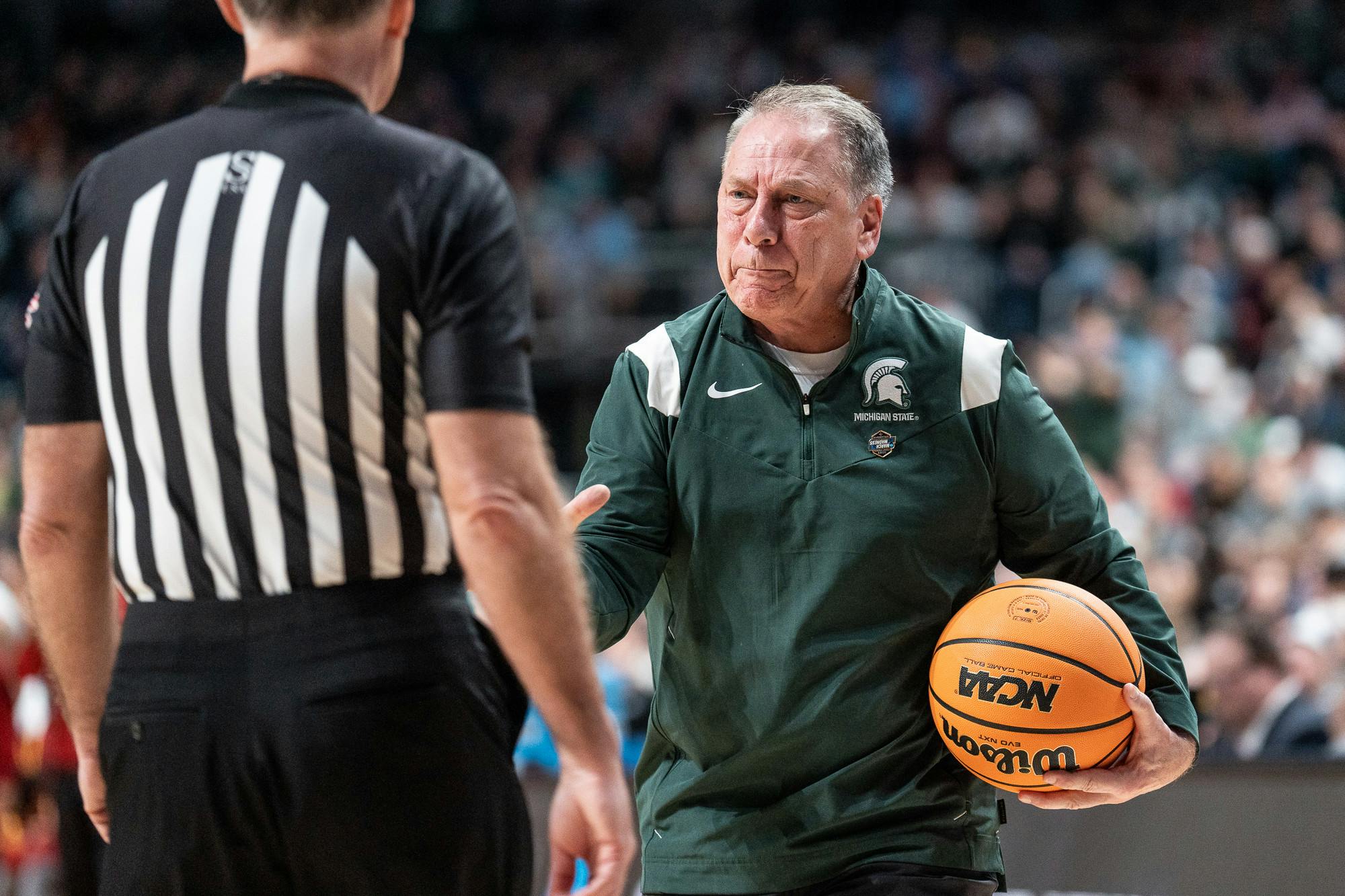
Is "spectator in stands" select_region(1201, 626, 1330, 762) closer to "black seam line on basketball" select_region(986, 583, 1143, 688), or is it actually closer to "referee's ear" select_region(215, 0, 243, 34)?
"black seam line on basketball" select_region(986, 583, 1143, 688)

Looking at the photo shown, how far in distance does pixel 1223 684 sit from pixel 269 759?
6.12 meters

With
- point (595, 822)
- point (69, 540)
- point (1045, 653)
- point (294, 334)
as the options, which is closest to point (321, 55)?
point (294, 334)

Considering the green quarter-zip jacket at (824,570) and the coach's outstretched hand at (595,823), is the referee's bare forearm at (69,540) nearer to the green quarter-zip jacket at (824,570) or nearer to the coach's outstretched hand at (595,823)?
the coach's outstretched hand at (595,823)

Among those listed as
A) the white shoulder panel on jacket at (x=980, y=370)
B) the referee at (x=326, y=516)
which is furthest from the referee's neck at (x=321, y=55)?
the white shoulder panel on jacket at (x=980, y=370)

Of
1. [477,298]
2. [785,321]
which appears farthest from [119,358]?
[785,321]

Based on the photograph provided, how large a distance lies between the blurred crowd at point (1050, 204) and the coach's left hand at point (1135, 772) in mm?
3729

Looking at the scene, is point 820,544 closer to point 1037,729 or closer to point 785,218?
point 1037,729

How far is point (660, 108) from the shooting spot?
53.2 feet

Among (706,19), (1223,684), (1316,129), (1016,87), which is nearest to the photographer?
(1223,684)

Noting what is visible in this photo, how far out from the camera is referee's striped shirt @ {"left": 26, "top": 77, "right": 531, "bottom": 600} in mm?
2205

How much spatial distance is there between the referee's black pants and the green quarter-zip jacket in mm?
933

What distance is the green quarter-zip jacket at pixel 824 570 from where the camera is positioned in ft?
10.5

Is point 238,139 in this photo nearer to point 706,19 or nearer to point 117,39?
point 706,19

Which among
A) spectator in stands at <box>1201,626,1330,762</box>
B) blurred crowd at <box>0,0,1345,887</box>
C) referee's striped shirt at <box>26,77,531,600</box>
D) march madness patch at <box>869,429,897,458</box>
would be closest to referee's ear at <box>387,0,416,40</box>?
referee's striped shirt at <box>26,77,531,600</box>
